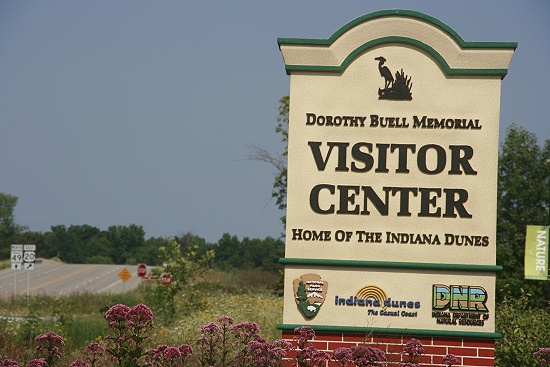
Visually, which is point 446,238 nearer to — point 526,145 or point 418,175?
point 418,175

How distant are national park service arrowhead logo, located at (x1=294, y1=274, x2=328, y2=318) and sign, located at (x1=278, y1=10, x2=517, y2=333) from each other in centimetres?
2

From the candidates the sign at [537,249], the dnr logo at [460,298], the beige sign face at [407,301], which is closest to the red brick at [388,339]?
the beige sign face at [407,301]

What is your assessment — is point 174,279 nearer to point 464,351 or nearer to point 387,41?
point 464,351

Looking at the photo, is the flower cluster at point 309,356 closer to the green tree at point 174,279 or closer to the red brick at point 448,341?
the red brick at point 448,341

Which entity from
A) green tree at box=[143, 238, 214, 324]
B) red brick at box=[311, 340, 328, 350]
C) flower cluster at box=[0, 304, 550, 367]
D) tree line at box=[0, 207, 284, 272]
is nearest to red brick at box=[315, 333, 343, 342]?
red brick at box=[311, 340, 328, 350]

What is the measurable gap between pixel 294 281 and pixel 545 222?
115ft

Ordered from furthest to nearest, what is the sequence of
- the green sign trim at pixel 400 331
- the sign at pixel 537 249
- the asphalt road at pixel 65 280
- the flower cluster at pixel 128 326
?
the asphalt road at pixel 65 280, the sign at pixel 537 249, the green sign trim at pixel 400 331, the flower cluster at pixel 128 326

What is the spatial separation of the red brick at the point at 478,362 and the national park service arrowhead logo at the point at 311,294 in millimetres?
1833

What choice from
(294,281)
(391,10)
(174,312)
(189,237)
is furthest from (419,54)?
(189,237)

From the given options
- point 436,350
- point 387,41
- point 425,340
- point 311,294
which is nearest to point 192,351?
point 311,294

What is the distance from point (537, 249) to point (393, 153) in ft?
63.6

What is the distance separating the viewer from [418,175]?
34.2ft

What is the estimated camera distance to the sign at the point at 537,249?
28031 millimetres

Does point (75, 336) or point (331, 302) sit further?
point (75, 336)
